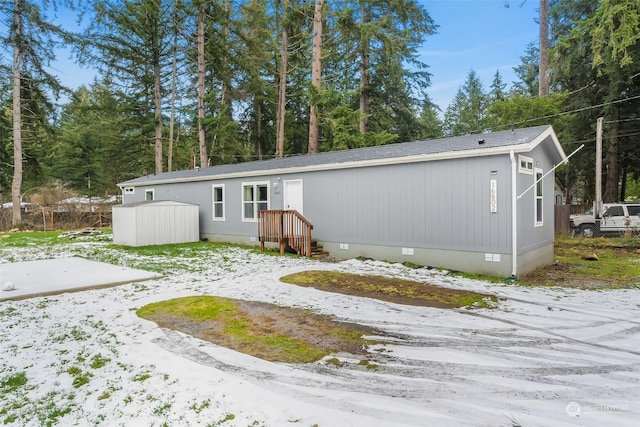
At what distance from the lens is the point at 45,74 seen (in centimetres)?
1800

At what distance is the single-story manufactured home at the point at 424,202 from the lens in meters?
6.91

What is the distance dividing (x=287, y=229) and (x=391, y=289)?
4489 millimetres

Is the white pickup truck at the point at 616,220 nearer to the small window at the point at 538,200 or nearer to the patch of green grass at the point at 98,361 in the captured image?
the small window at the point at 538,200

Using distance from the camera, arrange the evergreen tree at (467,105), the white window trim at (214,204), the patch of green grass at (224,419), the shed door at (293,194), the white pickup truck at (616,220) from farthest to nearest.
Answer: the evergreen tree at (467,105), the white pickup truck at (616,220), the white window trim at (214,204), the shed door at (293,194), the patch of green grass at (224,419)

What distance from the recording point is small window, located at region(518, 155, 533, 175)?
7016 millimetres

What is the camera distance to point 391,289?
19.4ft

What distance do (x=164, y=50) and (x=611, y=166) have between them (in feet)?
77.1

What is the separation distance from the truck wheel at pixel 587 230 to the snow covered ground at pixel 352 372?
10.3 metres

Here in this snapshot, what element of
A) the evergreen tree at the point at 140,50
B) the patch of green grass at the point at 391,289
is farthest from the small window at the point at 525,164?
the evergreen tree at the point at 140,50

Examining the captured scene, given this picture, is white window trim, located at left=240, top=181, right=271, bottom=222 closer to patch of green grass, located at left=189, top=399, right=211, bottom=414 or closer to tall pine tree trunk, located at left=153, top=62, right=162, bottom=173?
patch of green grass, located at left=189, top=399, right=211, bottom=414

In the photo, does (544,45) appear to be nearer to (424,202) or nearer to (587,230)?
(587,230)

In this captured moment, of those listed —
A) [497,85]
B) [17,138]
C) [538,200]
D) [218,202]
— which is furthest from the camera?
[497,85]

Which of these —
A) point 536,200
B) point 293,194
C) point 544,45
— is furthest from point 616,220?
point 293,194

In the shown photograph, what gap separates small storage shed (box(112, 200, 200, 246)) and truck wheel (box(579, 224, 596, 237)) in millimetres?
14564
